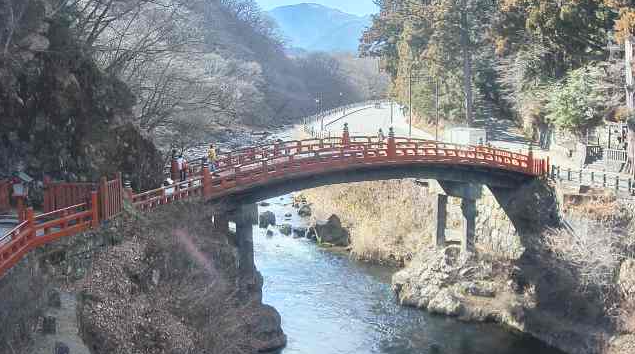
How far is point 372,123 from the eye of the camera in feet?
268

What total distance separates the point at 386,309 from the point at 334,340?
510 cm

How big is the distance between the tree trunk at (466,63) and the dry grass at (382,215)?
11559 millimetres

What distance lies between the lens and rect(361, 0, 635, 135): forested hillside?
133ft

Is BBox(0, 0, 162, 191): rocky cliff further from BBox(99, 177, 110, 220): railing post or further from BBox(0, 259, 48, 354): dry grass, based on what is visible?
BBox(0, 259, 48, 354): dry grass

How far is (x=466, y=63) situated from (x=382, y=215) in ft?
49.6

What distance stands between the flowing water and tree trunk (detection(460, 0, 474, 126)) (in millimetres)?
19187

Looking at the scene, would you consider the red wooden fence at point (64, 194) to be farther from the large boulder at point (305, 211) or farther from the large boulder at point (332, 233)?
the large boulder at point (305, 211)

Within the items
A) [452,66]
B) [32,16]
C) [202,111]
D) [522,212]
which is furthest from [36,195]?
[452,66]

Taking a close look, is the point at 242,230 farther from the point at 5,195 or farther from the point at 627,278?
the point at 627,278

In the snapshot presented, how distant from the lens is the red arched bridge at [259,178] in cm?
2036

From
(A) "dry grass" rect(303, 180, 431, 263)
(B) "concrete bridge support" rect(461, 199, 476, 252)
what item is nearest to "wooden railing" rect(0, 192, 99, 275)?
(B) "concrete bridge support" rect(461, 199, 476, 252)

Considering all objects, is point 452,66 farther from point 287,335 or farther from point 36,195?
point 36,195

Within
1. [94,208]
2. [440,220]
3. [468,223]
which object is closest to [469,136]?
[440,220]

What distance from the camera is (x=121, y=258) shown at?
73.1 feet
